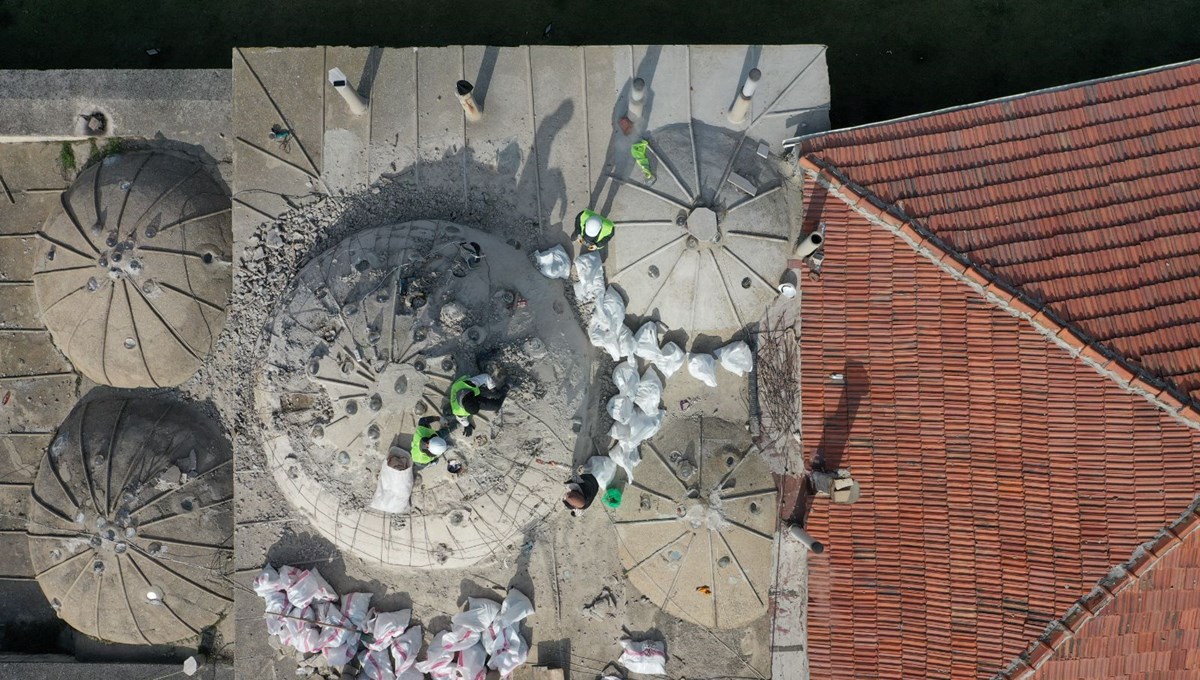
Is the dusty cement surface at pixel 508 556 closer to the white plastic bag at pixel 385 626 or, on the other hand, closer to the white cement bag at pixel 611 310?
the white plastic bag at pixel 385 626

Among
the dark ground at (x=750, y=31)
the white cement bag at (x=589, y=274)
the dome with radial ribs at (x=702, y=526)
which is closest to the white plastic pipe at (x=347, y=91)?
the dark ground at (x=750, y=31)

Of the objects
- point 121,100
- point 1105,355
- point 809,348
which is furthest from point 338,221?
point 1105,355

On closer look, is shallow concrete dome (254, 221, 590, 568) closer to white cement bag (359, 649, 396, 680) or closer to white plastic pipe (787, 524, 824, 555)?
white cement bag (359, 649, 396, 680)

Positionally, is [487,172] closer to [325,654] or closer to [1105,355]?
[325,654]

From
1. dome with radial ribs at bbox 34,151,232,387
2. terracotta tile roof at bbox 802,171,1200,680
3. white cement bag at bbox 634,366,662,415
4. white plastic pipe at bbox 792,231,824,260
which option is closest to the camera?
terracotta tile roof at bbox 802,171,1200,680

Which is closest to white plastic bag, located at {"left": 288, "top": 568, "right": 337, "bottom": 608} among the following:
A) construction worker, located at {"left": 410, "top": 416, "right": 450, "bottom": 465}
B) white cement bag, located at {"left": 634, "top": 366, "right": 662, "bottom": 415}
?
construction worker, located at {"left": 410, "top": 416, "right": 450, "bottom": 465}

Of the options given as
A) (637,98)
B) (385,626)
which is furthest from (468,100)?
(385,626)
